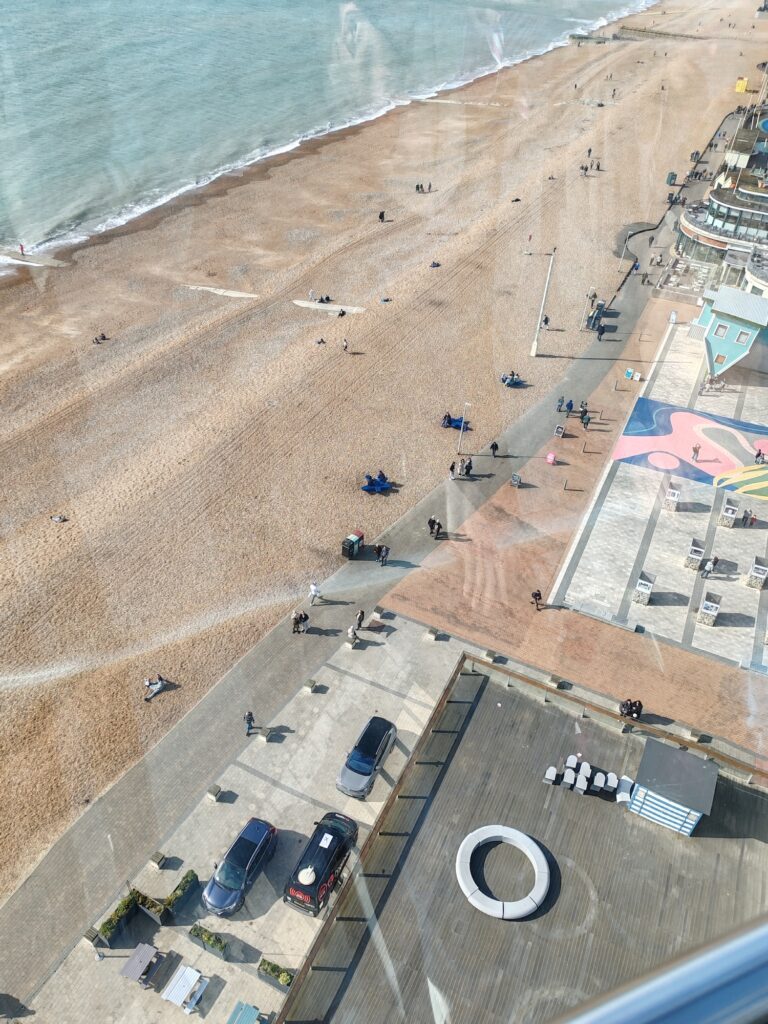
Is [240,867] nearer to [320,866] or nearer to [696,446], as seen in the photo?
[320,866]

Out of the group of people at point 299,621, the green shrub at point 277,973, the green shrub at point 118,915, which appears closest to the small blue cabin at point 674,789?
the green shrub at point 277,973

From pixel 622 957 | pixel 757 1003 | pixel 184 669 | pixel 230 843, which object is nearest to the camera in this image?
pixel 757 1003

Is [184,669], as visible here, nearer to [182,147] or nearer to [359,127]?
[182,147]

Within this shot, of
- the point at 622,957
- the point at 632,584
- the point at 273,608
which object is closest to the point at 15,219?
the point at 273,608

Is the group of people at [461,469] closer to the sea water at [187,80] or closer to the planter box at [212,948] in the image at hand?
the planter box at [212,948]

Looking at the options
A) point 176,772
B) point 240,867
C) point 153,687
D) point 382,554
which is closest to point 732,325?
point 382,554
